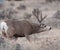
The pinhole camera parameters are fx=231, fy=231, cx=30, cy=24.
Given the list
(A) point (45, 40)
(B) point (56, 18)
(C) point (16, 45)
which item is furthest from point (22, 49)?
(B) point (56, 18)

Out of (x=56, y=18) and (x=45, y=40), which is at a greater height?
(x=45, y=40)

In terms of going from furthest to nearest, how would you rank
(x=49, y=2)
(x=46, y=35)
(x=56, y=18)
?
(x=49, y=2) → (x=56, y=18) → (x=46, y=35)

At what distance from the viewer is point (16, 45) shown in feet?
25.3

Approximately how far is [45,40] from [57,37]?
0.62 metres

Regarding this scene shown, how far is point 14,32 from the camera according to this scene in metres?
7.38

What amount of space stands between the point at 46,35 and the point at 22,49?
173 centimetres

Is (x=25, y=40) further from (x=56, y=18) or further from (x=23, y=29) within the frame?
(x=56, y=18)

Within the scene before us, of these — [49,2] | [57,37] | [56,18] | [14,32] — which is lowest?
[49,2]

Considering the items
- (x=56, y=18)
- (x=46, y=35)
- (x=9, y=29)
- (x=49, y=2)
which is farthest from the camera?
(x=49, y=2)

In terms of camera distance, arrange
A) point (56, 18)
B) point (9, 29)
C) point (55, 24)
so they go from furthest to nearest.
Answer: point (56, 18) < point (55, 24) < point (9, 29)

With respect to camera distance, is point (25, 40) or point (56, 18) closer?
point (25, 40)

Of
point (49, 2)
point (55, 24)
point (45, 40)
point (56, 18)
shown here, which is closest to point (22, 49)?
point (45, 40)

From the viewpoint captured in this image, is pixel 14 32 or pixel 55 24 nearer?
pixel 14 32

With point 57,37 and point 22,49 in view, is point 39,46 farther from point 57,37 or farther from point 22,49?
point 57,37
